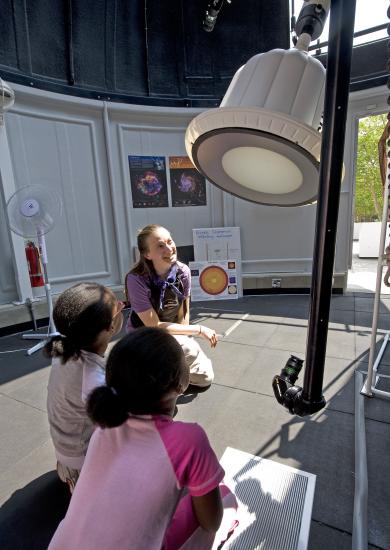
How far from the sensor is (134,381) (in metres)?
0.87

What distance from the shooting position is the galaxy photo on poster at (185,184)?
17.5 ft

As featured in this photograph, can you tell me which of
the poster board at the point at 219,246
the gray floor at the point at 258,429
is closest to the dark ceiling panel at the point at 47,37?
the poster board at the point at 219,246

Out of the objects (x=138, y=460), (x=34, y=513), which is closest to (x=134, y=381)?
(x=138, y=460)

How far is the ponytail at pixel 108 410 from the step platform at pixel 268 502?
960mm

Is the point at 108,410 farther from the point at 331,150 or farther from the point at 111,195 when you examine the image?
the point at 111,195

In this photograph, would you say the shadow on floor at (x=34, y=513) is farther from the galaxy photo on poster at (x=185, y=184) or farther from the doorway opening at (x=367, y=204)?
the doorway opening at (x=367, y=204)

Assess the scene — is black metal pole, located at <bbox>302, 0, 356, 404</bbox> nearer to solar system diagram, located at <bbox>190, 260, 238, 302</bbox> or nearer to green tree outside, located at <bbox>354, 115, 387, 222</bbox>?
solar system diagram, located at <bbox>190, 260, 238, 302</bbox>

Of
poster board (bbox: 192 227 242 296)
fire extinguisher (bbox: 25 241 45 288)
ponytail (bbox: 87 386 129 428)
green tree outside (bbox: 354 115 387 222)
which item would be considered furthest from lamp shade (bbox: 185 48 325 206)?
green tree outside (bbox: 354 115 387 222)

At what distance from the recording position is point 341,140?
554 millimetres

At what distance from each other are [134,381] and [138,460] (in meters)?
0.21

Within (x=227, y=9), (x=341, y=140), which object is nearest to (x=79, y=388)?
(x=341, y=140)

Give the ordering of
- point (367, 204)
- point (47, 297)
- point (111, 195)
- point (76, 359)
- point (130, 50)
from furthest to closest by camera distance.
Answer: point (367, 204)
point (111, 195)
point (130, 50)
point (47, 297)
point (76, 359)

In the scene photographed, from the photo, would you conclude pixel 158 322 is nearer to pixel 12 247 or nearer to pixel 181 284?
pixel 181 284

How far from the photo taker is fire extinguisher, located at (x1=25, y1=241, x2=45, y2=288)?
4.14 meters
